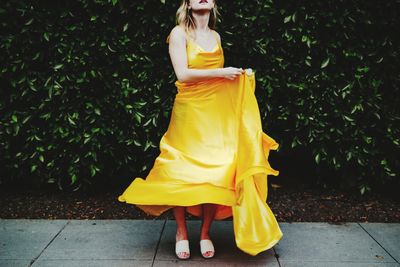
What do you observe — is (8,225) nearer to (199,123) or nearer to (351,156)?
(199,123)

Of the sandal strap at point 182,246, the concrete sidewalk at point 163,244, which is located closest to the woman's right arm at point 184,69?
the sandal strap at point 182,246

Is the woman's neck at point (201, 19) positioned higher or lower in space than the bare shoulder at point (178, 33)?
higher

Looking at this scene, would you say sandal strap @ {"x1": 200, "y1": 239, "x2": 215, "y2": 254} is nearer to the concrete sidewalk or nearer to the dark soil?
the concrete sidewalk

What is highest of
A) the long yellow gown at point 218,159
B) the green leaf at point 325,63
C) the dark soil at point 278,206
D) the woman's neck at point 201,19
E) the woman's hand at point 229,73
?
the woman's neck at point 201,19

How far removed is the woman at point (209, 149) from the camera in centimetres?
341

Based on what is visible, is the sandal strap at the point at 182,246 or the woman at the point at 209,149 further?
the sandal strap at the point at 182,246

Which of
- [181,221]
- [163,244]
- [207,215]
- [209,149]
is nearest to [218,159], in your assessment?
[209,149]

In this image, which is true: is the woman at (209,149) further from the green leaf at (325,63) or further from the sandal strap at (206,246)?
the green leaf at (325,63)

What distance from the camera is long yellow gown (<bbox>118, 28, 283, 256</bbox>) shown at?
3.40 meters

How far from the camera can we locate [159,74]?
455 centimetres

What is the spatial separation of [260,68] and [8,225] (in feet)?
9.31

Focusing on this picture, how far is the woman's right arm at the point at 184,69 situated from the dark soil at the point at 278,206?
1.67 metres

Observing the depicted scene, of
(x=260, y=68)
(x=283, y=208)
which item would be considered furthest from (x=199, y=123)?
(x=283, y=208)

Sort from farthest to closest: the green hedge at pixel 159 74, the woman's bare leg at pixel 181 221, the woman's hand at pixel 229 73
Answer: the green hedge at pixel 159 74
the woman's bare leg at pixel 181 221
the woman's hand at pixel 229 73
